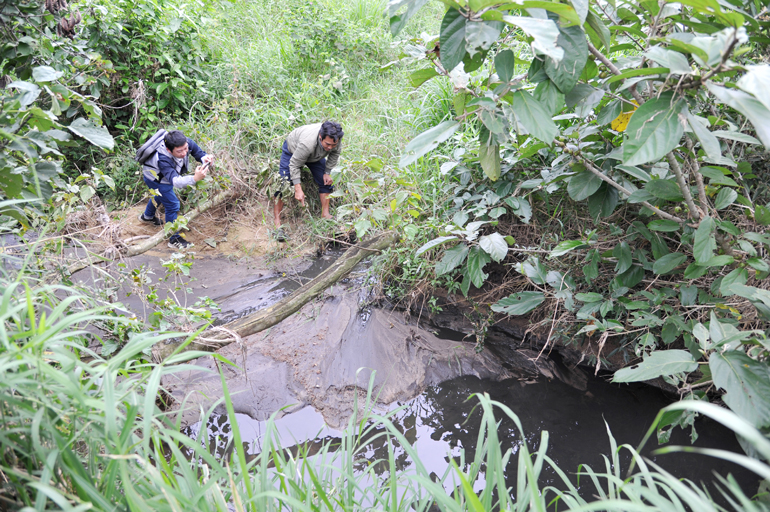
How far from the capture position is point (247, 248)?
4648 millimetres

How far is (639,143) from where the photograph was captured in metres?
1.24

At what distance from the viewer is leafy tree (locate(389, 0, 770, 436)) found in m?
1.22

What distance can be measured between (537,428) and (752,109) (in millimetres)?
2049

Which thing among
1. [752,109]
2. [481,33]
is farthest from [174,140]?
[752,109]

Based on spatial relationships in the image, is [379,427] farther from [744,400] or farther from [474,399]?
[744,400]

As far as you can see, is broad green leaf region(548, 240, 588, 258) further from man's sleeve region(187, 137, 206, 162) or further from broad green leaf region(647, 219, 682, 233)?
man's sleeve region(187, 137, 206, 162)

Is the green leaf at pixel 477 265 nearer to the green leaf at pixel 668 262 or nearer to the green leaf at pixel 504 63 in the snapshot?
the green leaf at pixel 668 262

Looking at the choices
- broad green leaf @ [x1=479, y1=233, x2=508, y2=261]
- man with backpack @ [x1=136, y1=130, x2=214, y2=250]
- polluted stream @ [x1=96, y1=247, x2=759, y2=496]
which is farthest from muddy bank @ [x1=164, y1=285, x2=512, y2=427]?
man with backpack @ [x1=136, y1=130, x2=214, y2=250]

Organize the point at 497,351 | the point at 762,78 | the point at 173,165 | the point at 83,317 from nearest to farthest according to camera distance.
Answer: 1. the point at 762,78
2. the point at 83,317
3. the point at 497,351
4. the point at 173,165

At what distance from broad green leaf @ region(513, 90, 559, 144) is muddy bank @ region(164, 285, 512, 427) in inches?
70.9

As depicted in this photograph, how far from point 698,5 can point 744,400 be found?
3.68 feet

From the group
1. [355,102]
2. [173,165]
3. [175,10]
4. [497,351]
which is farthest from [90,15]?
[497,351]

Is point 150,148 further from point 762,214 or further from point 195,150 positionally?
point 762,214

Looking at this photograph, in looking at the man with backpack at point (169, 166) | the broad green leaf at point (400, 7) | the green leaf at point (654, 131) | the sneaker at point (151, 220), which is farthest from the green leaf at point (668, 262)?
the sneaker at point (151, 220)
